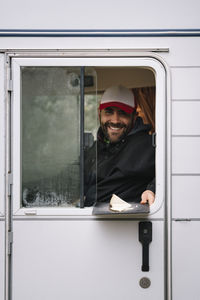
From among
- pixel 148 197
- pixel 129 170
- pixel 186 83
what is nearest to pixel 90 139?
pixel 129 170

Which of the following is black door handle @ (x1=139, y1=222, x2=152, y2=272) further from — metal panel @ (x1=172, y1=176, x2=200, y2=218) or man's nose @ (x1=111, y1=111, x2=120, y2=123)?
man's nose @ (x1=111, y1=111, x2=120, y2=123)

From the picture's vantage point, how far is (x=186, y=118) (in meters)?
2.28

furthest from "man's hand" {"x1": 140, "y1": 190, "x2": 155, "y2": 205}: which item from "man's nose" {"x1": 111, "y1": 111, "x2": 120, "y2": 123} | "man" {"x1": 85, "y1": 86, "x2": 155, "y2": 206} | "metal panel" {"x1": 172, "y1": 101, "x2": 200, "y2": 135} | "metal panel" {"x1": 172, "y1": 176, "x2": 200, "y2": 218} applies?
"man's nose" {"x1": 111, "y1": 111, "x2": 120, "y2": 123}

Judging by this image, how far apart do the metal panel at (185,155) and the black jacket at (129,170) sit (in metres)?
0.25

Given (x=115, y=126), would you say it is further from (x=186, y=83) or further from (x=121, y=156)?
(x=186, y=83)

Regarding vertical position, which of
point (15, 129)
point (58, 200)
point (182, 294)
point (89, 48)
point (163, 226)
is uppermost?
point (89, 48)

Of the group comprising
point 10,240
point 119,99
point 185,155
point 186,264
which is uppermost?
point 119,99

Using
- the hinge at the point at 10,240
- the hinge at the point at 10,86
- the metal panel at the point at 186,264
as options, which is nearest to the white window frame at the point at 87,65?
the hinge at the point at 10,86

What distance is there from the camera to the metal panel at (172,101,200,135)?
228 cm

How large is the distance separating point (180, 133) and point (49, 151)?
91 centimetres

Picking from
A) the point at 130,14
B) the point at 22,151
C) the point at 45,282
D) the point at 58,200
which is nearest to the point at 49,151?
the point at 22,151

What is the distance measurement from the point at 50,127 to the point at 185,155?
0.94 meters

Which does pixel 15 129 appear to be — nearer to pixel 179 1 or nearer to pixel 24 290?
pixel 24 290

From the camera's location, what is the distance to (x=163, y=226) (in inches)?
90.0
